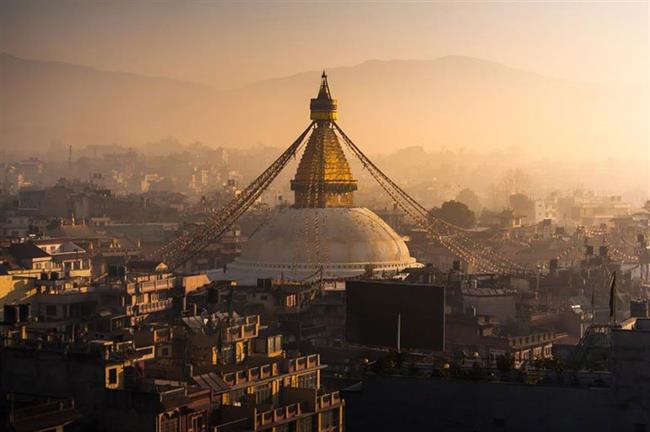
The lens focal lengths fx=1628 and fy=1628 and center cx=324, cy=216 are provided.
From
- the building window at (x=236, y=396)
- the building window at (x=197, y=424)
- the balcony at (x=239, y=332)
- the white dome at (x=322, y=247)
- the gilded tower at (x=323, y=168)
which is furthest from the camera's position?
the gilded tower at (x=323, y=168)

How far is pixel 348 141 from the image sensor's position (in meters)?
39.8

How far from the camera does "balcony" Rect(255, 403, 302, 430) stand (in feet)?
62.4

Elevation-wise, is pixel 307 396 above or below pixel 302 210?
below

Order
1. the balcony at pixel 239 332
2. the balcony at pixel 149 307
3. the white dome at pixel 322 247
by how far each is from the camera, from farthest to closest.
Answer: the white dome at pixel 322 247, the balcony at pixel 149 307, the balcony at pixel 239 332

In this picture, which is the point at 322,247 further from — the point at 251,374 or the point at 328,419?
the point at 328,419

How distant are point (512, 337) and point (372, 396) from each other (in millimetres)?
14548

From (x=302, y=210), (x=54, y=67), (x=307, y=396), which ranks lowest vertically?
(x=307, y=396)

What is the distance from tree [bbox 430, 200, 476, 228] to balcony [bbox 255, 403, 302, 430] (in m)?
43.9

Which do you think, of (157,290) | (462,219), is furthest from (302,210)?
(462,219)

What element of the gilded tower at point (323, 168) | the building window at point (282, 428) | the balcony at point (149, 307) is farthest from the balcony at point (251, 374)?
the gilded tower at point (323, 168)

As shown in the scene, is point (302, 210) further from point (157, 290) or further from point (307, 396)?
point (307, 396)

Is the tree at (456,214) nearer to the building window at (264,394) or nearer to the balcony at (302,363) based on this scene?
the balcony at (302,363)

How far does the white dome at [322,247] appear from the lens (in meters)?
36.5

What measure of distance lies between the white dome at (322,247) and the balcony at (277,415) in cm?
1600
